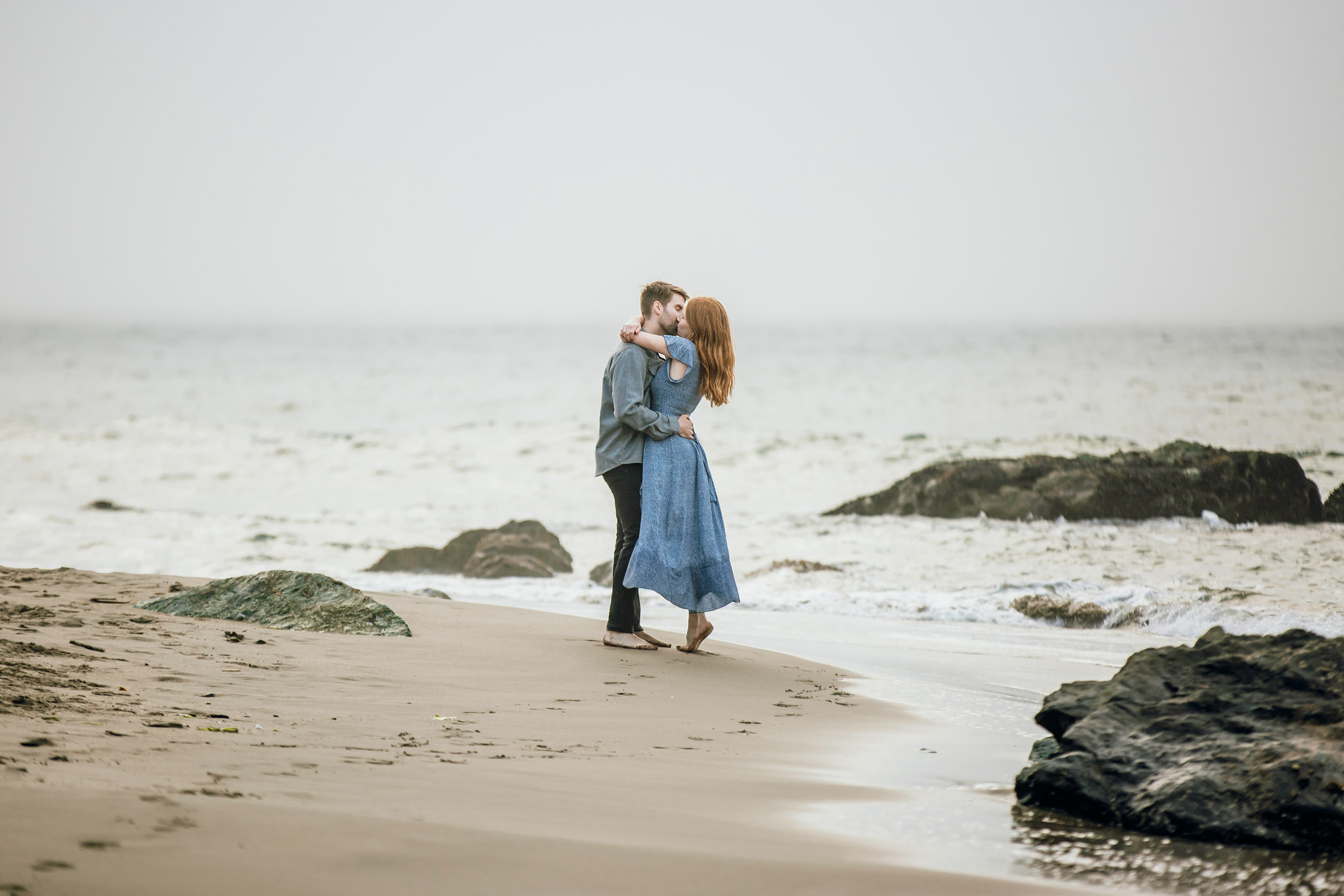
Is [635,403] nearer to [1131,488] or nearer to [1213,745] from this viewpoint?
[1213,745]

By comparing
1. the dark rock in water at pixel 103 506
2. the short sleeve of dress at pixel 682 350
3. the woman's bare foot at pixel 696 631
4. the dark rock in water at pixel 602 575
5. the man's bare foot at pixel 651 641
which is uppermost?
the short sleeve of dress at pixel 682 350

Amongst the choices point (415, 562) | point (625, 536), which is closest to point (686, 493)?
point (625, 536)

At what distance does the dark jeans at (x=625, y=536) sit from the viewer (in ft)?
15.9

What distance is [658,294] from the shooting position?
4941 mm

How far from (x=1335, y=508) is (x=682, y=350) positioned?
826cm

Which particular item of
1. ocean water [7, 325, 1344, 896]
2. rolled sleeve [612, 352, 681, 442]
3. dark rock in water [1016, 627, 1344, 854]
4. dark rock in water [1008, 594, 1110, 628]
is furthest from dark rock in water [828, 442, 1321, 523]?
dark rock in water [1016, 627, 1344, 854]

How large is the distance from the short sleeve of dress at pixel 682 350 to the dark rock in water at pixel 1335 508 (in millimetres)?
8102

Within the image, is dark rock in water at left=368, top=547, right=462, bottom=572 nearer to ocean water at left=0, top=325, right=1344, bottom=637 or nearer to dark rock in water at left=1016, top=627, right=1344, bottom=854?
ocean water at left=0, top=325, right=1344, bottom=637

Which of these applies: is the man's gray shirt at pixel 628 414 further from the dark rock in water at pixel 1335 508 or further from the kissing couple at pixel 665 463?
the dark rock in water at pixel 1335 508

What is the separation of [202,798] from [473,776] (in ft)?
2.01

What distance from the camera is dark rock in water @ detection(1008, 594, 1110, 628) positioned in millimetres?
6734

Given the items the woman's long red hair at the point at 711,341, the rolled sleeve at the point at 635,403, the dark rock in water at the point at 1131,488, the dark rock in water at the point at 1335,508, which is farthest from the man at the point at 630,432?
the dark rock in water at the point at 1335,508

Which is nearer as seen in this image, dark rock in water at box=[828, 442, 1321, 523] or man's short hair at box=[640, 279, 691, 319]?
man's short hair at box=[640, 279, 691, 319]

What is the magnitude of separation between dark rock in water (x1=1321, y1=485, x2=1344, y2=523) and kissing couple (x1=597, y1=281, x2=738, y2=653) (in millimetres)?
7933
